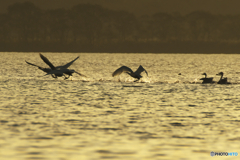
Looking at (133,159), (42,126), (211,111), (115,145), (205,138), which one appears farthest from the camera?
(211,111)

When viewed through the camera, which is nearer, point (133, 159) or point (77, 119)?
point (133, 159)

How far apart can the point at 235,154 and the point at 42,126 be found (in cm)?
810

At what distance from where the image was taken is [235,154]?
1399 cm

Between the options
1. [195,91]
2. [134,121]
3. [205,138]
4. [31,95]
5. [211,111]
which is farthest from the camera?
[195,91]

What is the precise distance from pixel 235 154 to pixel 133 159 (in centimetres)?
322

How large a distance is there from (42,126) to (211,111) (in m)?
9.50

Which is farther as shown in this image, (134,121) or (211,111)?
(211,111)

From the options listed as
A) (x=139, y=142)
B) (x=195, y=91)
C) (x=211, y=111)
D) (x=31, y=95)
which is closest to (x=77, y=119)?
(x=139, y=142)

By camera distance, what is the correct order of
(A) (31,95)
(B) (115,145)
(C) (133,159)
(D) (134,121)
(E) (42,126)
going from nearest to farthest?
(C) (133,159), (B) (115,145), (E) (42,126), (D) (134,121), (A) (31,95)

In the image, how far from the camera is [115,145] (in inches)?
596

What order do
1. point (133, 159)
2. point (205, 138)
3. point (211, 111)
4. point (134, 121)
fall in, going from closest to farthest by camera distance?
point (133, 159), point (205, 138), point (134, 121), point (211, 111)

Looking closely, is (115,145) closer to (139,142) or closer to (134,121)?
(139,142)

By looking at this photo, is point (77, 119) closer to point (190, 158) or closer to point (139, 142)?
point (139, 142)

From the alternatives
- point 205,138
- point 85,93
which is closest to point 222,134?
point 205,138
